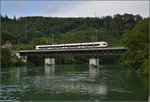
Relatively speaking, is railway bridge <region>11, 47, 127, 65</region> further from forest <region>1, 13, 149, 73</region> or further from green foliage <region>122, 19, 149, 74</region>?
green foliage <region>122, 19, 149, 74</region>

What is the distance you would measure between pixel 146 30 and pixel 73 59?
81.1m

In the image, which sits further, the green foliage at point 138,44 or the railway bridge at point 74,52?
the railway bridge at point 74,52

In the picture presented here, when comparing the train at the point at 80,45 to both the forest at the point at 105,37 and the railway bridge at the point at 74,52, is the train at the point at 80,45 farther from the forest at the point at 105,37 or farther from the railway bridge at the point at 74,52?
the forest at the point at 105,37

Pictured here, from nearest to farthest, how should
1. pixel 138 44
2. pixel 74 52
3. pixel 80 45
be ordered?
pixel 138 44
pixel 74 52
pixel 80 45

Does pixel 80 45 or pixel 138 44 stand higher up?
pixel 80 45

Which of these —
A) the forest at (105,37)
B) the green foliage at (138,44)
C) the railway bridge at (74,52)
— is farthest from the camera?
the railway bridge at (74,52)

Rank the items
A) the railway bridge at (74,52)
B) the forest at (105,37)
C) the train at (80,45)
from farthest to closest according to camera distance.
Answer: the train at (80,45) < the railway bridge at (74,52) < the forest at (105,37)

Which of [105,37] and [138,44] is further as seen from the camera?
[105,37]

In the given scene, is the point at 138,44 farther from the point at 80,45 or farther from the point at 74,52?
the point at 74,52

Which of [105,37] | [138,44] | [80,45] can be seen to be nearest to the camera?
[138,44]

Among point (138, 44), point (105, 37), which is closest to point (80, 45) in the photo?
point (138, 44)

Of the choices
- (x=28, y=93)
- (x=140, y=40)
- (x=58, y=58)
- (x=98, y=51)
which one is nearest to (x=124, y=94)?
(x=28, y=93)

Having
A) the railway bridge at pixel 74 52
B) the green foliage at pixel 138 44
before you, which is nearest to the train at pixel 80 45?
the railway bridge at pixel 74 52

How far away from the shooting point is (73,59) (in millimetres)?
134250
